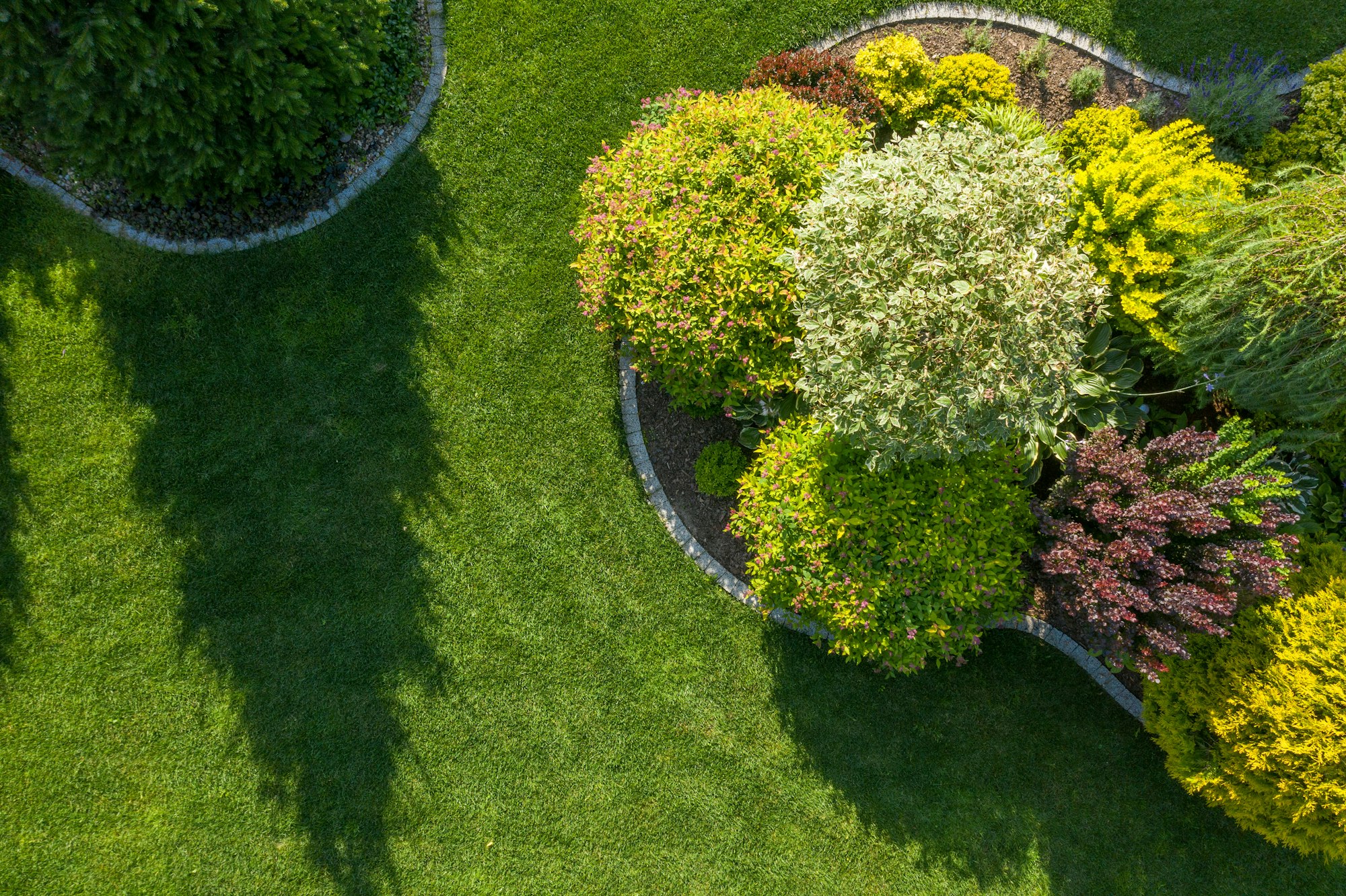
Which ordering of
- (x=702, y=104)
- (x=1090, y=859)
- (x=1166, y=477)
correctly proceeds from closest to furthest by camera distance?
(x=1166, y=477) < (x=702, y=104) < (x=1090, y=859)

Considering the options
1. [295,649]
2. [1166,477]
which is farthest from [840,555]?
[295,649]

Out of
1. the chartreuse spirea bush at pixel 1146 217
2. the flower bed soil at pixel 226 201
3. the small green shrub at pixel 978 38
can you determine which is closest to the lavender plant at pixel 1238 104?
the chartreuse spirea bush at pixel 1146 217

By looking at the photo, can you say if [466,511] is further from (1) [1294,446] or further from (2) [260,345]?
(1) [1294,446]

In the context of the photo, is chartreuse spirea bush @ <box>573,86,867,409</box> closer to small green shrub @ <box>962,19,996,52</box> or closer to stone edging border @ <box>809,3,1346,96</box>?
stone edging border @ <box>809,3,1346,96</box>

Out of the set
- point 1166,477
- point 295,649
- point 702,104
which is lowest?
point 295,649

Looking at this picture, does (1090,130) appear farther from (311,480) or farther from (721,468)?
(311,480)

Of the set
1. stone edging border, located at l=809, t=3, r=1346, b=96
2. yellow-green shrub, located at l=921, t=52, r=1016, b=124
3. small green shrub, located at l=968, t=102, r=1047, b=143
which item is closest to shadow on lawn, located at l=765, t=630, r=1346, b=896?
small green shrub, located at l=968, t=102, r=1047, b=143

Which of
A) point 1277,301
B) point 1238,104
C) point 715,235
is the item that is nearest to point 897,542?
point 715,235
